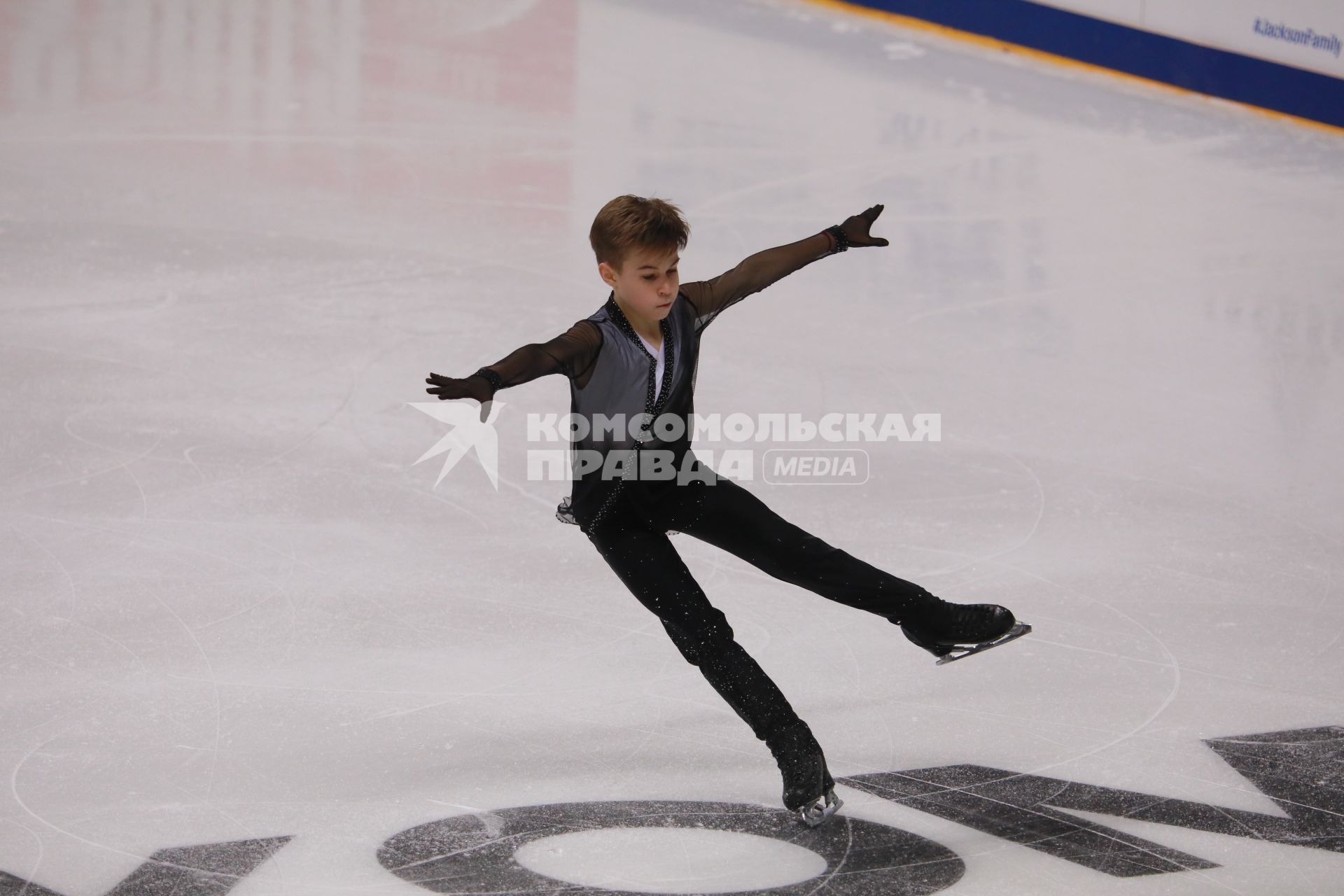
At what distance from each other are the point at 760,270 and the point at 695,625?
2.42ft

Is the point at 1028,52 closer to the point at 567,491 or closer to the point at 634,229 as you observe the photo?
the point at 567,491

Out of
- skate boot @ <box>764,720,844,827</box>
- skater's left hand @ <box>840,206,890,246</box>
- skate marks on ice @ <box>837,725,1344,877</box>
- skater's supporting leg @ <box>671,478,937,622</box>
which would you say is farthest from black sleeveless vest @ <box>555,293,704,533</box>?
skate marks on ice @ <box>837,725,1344,877</box>

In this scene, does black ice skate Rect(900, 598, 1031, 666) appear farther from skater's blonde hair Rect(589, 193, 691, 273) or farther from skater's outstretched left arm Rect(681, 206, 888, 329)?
skater's blonde hair Rect(589, 193, 691, 273)

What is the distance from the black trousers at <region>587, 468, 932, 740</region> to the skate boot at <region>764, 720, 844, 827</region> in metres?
0.03

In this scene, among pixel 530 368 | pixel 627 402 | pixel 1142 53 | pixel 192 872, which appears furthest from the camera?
pixel 1142 53

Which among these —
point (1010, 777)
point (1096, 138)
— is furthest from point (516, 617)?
point (1096, 138)

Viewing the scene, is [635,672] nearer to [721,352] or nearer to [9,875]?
→ [9,875]

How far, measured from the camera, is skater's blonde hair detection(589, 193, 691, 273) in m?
2.83

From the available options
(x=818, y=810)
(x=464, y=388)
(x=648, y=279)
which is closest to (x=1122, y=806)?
(x=818, y=810)

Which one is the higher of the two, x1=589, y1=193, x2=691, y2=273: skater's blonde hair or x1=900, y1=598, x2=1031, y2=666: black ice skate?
x1=589, y1=193, x2=691, y2=273: skater's blonde hair

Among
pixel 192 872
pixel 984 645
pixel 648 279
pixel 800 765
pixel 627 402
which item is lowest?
pixel 192 872

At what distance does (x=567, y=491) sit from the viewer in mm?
4734

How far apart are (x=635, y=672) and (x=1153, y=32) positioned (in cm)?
768

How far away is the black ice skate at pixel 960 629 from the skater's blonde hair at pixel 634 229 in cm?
94
